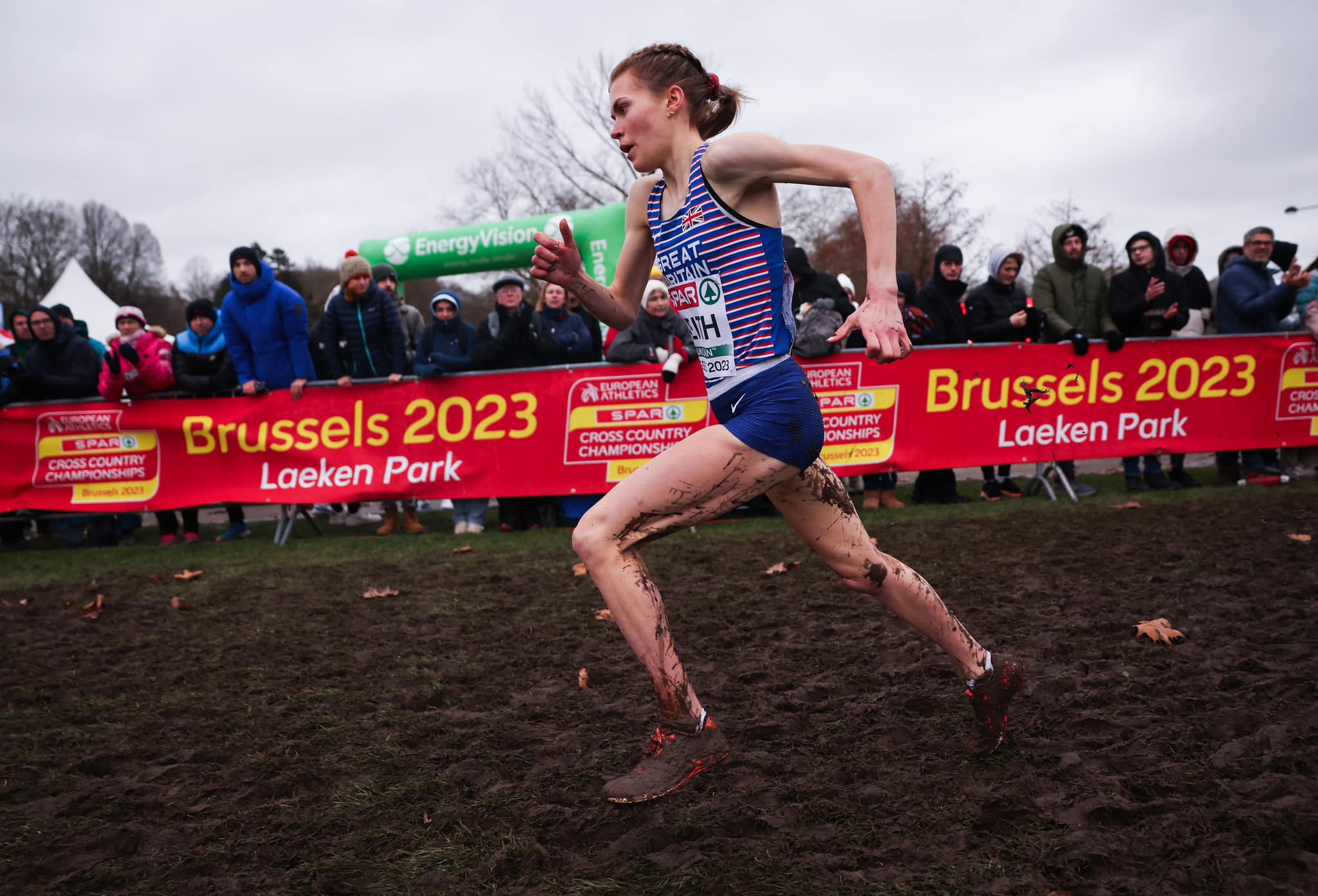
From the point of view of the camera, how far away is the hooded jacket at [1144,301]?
9211 millimetres

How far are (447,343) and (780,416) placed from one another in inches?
281

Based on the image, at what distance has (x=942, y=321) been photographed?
943 cm

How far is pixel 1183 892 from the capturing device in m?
2.26

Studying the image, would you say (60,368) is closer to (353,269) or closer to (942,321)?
(353,269)

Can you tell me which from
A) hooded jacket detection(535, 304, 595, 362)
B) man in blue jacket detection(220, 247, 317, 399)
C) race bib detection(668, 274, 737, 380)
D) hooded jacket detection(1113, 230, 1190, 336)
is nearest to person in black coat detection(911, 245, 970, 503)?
hooded jacket detection(1113, 230, 1190, 336)

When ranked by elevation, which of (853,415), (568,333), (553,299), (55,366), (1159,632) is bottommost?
(1159,632)

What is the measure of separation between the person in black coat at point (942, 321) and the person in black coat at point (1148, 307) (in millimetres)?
1557

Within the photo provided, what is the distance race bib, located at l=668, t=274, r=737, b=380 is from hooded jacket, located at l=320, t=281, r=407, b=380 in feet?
22.5

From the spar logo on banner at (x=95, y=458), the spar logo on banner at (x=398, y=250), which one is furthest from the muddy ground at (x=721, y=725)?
the spar logo on banner at (x=398, y=250)

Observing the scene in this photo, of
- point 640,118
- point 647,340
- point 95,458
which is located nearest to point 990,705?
point 640,118

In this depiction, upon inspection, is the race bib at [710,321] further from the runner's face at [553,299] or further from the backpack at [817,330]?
the runner's face at [553,299]

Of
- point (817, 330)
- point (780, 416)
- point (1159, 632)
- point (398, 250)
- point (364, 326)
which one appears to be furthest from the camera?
point (398, 250)

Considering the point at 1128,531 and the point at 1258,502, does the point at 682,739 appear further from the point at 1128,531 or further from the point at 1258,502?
the point at 1258,502

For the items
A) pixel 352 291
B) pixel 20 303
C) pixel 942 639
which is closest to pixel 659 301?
pixel 352 291
